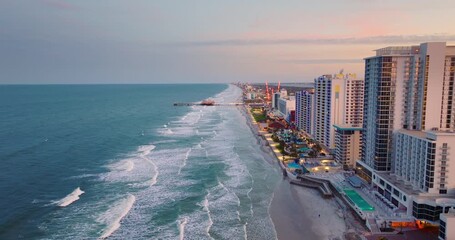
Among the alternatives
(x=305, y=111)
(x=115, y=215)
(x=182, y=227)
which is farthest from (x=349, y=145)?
(x=115, y=215)

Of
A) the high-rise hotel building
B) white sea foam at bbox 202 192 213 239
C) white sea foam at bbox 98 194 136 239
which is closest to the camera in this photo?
white sea foam at bbox 98 194 136 239

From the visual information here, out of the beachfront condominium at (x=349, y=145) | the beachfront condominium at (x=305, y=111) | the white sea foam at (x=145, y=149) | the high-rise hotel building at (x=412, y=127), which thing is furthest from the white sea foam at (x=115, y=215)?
the beachfront condominium at (x=305, y=111)

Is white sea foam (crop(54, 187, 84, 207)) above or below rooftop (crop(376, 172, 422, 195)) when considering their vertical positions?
below

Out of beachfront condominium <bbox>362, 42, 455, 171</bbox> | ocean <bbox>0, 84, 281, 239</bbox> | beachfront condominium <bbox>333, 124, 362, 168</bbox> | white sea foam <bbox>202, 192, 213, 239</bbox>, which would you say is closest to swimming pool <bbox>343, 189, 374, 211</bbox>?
beachfront condominium <bbox>362, 42, 455, 171</bbox>

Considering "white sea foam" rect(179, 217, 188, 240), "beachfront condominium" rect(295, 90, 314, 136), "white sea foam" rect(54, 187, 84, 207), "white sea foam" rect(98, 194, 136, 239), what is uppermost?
"beachfront condominium" rect(295, 90, 314, 136)

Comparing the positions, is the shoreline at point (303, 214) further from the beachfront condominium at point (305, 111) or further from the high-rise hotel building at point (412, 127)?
the beachfront condominium at point (305, 111)

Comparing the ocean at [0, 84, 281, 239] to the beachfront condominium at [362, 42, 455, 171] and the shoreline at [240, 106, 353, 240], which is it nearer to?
the shoreline at [240, 106, 353, 240]

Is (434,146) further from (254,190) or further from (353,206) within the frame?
(254,190)
